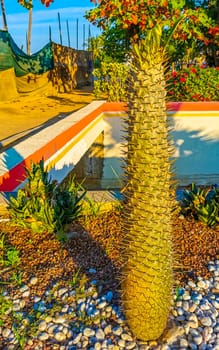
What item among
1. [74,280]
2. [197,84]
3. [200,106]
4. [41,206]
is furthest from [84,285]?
[197,84]

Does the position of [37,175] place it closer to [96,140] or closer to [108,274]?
[108,274]

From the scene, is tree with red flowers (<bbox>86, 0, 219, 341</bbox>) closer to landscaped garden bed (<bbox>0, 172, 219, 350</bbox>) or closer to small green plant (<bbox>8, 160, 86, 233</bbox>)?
landscaped garden bed (<bbox>0, 172, 219, 350</bbox>)

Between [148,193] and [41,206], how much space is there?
1.71m

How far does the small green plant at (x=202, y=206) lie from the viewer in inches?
142

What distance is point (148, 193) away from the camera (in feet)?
6.03

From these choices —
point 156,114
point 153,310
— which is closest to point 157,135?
point 156,114

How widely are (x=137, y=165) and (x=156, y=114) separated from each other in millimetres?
234

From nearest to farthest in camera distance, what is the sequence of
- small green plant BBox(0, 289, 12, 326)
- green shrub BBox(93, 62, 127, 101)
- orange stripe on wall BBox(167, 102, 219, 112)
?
small green plant BBox(0, 289, 12, 326), orange stripe on wall BBox(167, 102, 219, 112), green shrub BBox(93, 62, 127, 101)

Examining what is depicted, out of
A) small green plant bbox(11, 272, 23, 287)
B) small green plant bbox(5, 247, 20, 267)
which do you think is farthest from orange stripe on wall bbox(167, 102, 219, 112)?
small green plant bbox(11, 272, 23, 287)

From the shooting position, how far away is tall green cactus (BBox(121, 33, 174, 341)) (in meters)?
1.67

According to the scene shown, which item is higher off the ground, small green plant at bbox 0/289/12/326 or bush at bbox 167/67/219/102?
bush at bbox 167/67/219/102

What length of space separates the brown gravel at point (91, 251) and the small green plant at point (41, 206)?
0.09 meters

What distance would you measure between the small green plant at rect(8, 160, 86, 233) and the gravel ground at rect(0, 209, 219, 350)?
0.29ft

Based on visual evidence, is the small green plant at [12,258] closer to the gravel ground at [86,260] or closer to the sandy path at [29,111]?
the gravel ground at [86,260]
